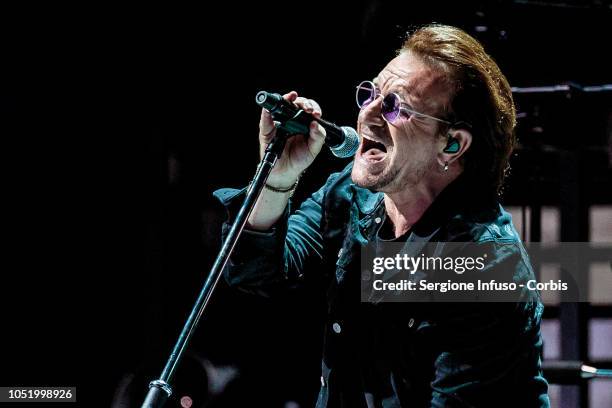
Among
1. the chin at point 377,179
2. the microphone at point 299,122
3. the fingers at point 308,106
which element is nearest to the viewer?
the microphone at point 299,122

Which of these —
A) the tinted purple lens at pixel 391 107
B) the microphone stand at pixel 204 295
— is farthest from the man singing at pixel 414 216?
the microphone stand at pixel 204 295

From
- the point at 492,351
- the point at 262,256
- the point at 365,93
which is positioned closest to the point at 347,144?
the point at 365,93

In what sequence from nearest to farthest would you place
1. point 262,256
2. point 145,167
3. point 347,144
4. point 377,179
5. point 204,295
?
point 204,295 < point 347,144 < point 377,179 < point 262,256 < point 145,167

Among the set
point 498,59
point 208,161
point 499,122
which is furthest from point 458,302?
point 208,161

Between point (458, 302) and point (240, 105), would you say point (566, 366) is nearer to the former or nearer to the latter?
point (458, 302)

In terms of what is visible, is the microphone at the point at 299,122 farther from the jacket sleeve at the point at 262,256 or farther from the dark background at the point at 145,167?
the dark background at the point at 145,167

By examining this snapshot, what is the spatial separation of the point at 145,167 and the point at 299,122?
8.10ft

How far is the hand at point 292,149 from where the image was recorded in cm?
180

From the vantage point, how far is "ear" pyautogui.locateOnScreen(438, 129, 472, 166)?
6.27ft

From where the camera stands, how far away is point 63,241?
13.3ft

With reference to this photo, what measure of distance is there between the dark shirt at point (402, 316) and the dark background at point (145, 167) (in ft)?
4.85

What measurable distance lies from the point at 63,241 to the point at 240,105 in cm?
118

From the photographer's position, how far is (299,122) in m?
1.69

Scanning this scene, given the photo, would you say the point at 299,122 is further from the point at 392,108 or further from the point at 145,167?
the point at 145,167
